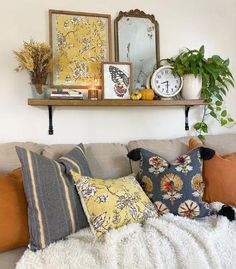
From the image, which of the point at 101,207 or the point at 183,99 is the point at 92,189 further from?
the point at 183,99

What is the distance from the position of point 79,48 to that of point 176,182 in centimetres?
115

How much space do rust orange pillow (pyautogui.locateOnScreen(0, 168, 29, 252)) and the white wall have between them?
637 millimetres

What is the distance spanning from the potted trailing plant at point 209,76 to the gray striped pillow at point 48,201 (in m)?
1.11

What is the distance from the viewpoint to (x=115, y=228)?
139 cm

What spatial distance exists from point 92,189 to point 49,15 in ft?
4.15

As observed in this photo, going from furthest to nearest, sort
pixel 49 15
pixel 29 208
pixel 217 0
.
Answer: pixel 217 0, pixel 49 15, pixel 29 208

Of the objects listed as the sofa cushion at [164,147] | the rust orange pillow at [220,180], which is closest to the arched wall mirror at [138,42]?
the sofa cushion at [164,147]

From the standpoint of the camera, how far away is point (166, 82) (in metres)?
2.15

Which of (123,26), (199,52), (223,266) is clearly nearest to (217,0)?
(199,52)

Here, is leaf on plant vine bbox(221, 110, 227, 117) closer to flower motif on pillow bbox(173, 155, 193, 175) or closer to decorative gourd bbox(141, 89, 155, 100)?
decorative gourd bbox(141, 89, 155, 100)

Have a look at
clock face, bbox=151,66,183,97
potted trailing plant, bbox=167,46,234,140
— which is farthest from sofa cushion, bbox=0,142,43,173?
potted trailing plant, bbox=167,46,234,140

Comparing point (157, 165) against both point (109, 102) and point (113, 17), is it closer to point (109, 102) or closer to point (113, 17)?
point (109, 102)

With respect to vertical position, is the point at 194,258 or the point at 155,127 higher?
the point at 155,127

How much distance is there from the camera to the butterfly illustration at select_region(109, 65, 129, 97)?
2.07 m
